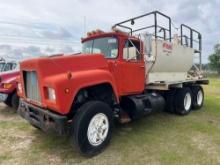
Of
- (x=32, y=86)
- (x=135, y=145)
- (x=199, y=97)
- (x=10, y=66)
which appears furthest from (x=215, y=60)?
(x=32, y=86)

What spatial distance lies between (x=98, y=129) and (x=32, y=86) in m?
1.58

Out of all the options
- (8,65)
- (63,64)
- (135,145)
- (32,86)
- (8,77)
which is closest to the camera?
(63,64)

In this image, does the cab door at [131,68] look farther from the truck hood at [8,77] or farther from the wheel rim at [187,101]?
the truck hood at [8,77]

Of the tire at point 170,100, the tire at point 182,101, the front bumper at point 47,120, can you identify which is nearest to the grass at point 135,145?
the front bumper at point 47,120

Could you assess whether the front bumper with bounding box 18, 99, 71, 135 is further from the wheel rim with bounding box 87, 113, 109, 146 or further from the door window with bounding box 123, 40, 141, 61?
the door window with bounding box 123, 40, 141, 61

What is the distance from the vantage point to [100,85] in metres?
4.82

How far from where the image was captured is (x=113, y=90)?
4891mm

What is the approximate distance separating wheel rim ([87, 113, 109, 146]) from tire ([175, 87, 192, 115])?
3.83 meters

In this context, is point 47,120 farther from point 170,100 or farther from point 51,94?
point 170,100

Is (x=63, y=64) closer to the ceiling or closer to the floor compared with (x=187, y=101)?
closer to the ceiling

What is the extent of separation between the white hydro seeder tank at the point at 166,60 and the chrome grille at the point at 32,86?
3.19 metres

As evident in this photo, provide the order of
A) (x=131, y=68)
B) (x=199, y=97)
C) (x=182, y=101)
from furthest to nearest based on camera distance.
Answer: (x=199, y=97) → (x=182, y=101) → (x=131, y=68)

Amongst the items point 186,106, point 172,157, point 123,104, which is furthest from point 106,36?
point 186,106

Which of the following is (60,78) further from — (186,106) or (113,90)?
(186,106)
